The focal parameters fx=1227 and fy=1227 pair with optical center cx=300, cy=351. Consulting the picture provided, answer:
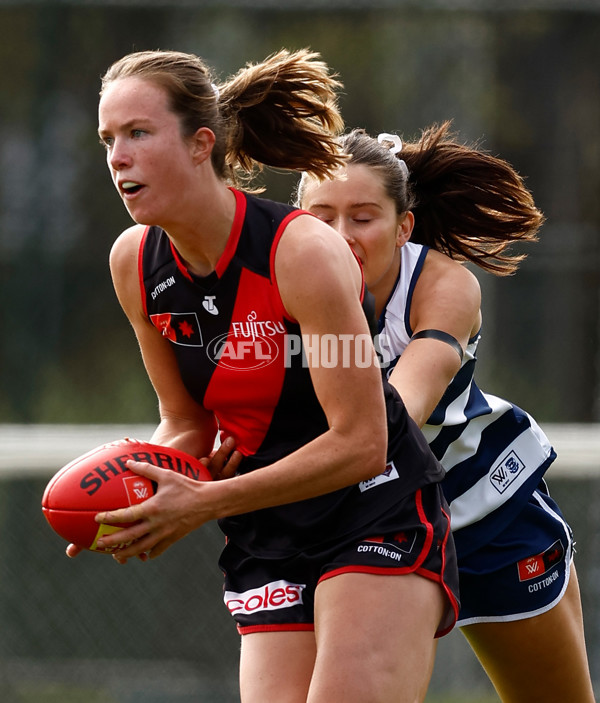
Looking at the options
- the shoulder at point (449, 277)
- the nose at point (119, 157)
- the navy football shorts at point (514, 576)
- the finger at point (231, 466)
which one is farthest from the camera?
the navy football shorts at point (514, 576)

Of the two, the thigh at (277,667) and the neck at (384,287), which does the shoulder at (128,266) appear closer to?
the neck at (384,287)

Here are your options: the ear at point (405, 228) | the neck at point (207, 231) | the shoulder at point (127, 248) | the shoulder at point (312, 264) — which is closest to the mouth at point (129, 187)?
the neck at point (207, 231)

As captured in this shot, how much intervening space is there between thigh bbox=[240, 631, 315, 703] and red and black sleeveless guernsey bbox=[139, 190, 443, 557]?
0.21 metres

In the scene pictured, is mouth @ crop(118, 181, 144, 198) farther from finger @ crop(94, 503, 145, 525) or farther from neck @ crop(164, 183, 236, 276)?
finger @ crop(94, 503, 145, 525)

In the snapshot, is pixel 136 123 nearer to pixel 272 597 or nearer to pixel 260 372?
pixel 260 372

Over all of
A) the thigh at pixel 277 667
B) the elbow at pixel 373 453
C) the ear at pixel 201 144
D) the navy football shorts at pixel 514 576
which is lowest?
the navy football shorts at pixel 514 576

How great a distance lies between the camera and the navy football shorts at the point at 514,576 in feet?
11.9

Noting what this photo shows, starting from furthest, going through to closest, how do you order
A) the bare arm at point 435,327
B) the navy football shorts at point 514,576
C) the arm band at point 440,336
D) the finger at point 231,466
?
the navy football shorts at point 514,576 → the arm band at point 440,336 → the bare arm at point 435,327 → the finger at point 231,466

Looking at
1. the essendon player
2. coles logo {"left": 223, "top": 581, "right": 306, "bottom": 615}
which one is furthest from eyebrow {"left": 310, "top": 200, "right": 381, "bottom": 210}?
coles logo {"left": 223, "top": 581, "right": 306, "bottom": 615}

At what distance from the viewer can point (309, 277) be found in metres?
2.71

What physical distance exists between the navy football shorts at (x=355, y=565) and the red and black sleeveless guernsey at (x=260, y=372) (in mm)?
34

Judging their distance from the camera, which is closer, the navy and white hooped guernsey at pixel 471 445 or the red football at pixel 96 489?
the red football at pixel 96 489

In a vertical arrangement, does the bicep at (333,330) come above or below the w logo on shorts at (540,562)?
above

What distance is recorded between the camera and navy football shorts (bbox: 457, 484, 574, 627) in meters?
3.61
